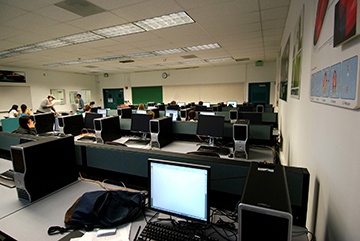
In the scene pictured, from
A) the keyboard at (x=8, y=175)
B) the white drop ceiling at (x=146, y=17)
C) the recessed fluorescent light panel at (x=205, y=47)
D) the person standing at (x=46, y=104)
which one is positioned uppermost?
the recessed fluorescent light panel at (x=205, y=47)

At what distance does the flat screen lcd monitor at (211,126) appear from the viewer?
9.57 feet

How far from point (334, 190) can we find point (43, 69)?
1061cm

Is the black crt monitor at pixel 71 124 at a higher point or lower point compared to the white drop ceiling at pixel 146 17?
lower

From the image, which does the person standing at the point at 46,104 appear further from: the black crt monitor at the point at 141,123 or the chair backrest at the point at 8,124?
the black crt monitor at the point at 141,123

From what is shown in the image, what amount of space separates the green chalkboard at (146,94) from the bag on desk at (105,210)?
9495 mm

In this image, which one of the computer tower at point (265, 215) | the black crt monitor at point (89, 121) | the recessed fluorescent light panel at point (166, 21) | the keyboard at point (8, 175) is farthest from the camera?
the black crt monitor at point (89, 121)

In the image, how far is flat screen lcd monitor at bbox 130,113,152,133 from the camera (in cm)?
349

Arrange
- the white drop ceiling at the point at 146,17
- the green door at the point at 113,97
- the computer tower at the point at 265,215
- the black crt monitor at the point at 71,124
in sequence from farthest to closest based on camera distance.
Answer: the green door at the point at 113,97, the black crt monitor at the point at 71,124, the white drop ceiling at the point at 146,17, the computer tower at the point at 265,215

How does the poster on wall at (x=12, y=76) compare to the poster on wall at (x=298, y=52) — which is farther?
the poster on wall at (x=12, y=76)

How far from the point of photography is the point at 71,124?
3977mm

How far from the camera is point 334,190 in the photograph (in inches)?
35.5

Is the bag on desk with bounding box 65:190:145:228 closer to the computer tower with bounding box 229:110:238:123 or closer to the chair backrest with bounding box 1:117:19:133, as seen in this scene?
the computer tower with bounding box 229:110:238:123

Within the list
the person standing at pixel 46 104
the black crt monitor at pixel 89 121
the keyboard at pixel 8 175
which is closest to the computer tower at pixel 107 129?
the black crt monitor at pixel 89 121

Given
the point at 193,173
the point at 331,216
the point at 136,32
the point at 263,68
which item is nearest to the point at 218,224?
the point at 193,173
